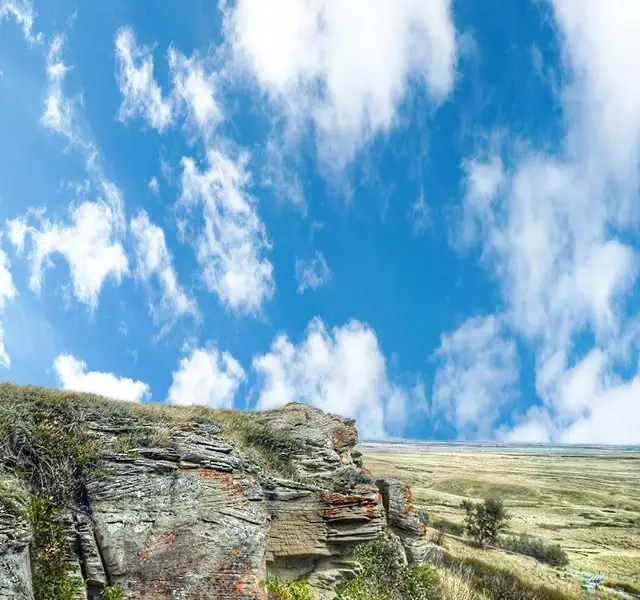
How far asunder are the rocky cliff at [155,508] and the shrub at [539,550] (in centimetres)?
3768

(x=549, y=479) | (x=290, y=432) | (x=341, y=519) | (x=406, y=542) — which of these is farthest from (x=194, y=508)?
(x=549, y=479)

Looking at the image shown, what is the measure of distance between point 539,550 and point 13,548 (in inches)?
1940

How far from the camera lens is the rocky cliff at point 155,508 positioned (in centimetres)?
1327

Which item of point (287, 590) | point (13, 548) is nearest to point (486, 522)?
point (287, 590)

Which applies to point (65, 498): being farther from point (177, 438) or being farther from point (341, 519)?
point (341, 519)

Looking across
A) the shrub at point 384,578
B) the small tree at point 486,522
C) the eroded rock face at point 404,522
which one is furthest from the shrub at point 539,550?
the shrub at point 384,578

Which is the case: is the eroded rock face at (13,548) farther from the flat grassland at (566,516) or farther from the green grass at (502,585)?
the green grass at (502,585)

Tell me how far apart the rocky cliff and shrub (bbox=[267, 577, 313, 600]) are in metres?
0.31

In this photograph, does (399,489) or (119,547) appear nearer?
(119,547)

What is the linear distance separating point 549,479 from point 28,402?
155 metres

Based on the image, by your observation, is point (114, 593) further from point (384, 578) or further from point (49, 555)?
point (384, 578)

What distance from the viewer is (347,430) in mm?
23156

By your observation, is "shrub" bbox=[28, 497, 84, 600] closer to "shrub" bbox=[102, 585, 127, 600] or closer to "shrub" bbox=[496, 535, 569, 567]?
"shrub" bbox=[102, 585, 127, 600]

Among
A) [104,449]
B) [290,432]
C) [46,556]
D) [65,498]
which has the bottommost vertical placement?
[46,556]
